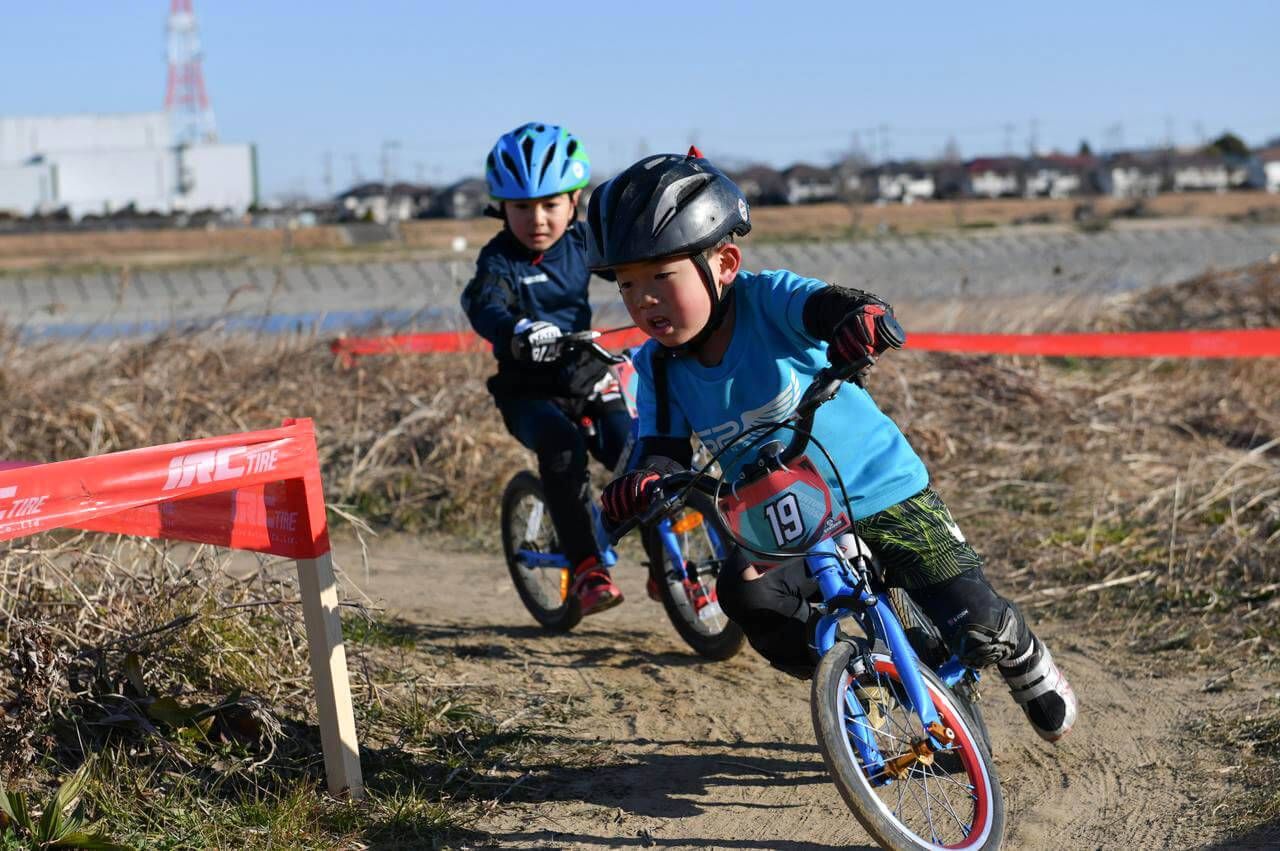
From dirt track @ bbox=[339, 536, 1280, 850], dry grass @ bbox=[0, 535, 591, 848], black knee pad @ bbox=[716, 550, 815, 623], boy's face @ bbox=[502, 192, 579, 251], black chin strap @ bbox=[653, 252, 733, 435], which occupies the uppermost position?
boy's face @ bbox=[502, 192, 579, 251]

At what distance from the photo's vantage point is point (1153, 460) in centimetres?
805

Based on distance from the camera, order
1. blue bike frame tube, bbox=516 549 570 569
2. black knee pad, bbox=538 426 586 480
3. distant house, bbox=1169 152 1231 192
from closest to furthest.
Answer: black knee pad, bbox=538 426 586 480, blue bike frame tube, bbox=516 549 570 569, distant house, bbox=1169 152 1231 192

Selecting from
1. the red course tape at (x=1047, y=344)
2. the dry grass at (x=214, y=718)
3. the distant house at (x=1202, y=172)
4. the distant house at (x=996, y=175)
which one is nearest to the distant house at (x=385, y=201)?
the distant house at (x=996, y=175)

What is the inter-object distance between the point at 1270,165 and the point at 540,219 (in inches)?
2290

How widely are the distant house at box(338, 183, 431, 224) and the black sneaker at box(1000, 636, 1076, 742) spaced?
135 feet

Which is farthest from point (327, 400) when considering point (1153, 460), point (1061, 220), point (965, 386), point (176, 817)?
point (1061, 220)

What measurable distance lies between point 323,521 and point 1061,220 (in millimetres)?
35719

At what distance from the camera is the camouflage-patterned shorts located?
3.81m

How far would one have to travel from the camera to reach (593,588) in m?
5.56

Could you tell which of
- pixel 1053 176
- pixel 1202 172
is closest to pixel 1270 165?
pixel 1202 172

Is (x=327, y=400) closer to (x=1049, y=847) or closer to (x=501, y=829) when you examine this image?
(x=501, y=829)

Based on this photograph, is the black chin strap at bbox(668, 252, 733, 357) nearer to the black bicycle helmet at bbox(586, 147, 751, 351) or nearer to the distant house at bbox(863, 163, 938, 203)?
the black bicycle helmet at bbox(586, 147, 751, 351)

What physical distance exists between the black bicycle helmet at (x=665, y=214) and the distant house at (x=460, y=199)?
40.8m

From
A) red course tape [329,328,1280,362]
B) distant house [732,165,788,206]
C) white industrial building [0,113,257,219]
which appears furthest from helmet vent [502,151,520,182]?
white industrial building [0,113,257,219]
